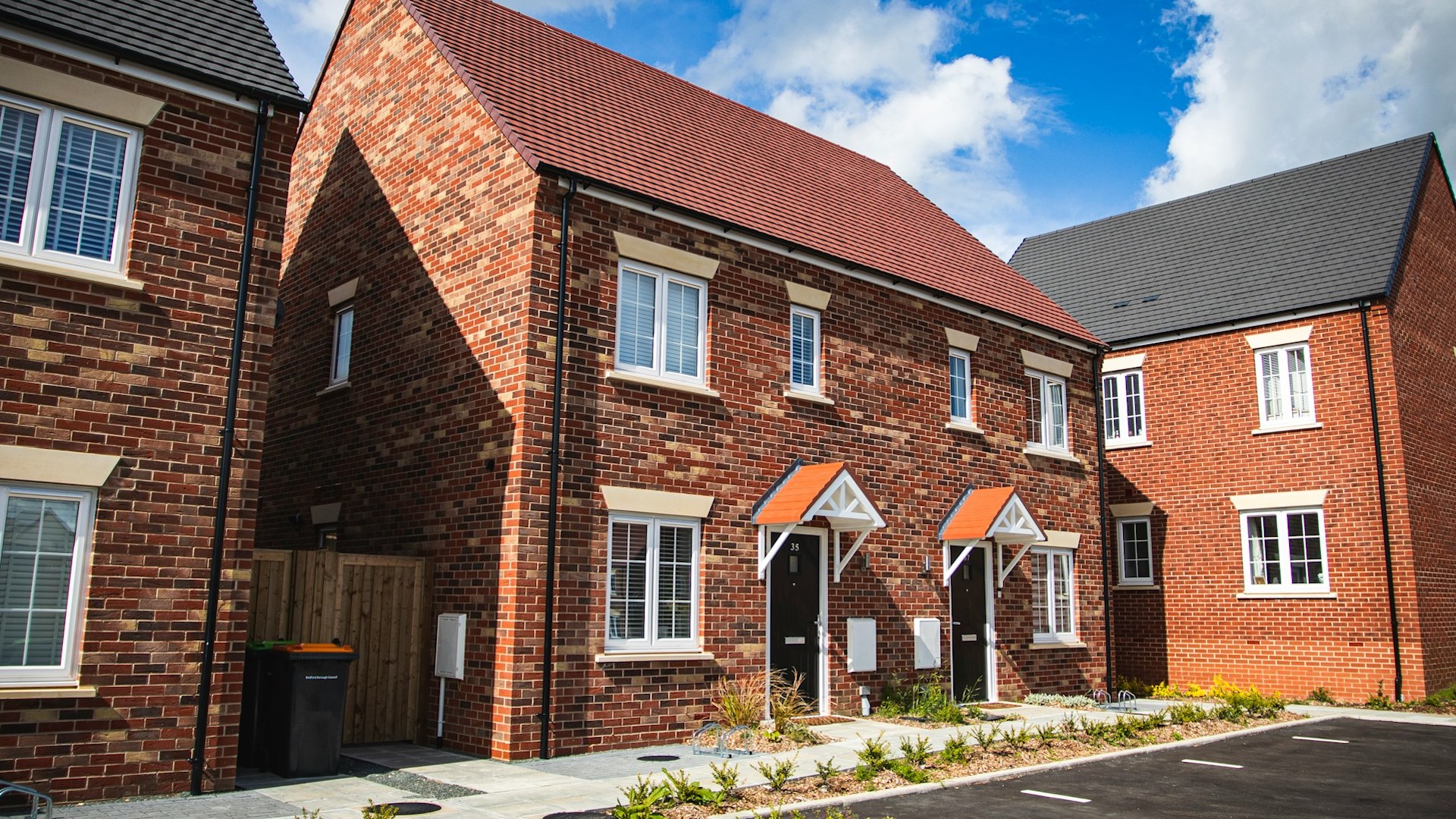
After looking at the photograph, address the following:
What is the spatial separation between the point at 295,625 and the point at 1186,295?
19.0 metres

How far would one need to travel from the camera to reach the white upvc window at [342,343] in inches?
579

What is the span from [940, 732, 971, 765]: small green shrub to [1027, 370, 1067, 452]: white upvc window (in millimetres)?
8387

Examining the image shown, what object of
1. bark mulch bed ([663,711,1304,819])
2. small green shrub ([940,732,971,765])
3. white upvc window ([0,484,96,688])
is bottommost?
bark mulch bed ([663,711,1304,819])

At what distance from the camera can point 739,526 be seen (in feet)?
42.9

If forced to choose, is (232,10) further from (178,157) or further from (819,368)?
(819,368)

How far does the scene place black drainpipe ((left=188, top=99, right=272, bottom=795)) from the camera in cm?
886

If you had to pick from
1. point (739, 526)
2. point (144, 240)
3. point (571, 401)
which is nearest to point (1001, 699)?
point (739, 526)

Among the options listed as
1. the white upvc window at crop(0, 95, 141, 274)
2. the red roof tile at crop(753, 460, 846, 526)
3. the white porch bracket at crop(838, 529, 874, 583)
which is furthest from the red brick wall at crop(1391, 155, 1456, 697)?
the white upvc window at crop(0, 95, 141, 274)

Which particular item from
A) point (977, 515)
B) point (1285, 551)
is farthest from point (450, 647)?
point (1285, 551)

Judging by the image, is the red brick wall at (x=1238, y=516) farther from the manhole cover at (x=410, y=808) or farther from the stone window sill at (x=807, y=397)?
the manhole cover at (x=410, y=808)

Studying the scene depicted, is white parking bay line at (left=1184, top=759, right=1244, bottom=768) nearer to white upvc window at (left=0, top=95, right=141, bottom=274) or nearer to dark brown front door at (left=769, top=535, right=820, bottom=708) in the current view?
dark brown front door at (left=769, top=535, right=820, bottom=708)

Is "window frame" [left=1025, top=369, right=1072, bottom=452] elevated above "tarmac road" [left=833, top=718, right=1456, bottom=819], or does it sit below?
above

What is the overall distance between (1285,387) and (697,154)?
1259 cm

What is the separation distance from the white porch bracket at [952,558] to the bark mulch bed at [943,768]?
11.5 feet
